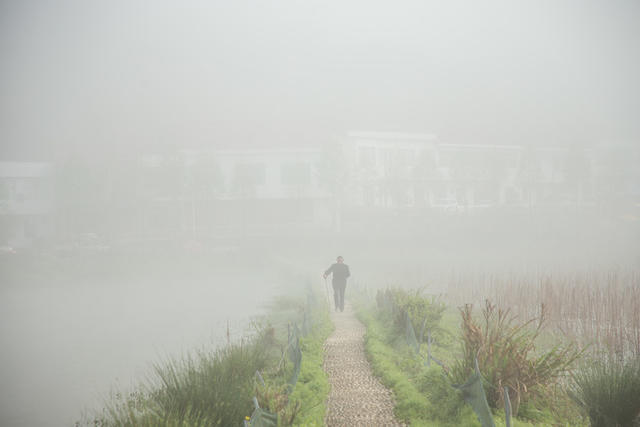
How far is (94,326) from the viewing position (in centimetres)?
1811

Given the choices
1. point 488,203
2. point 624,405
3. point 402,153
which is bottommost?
point 624,405

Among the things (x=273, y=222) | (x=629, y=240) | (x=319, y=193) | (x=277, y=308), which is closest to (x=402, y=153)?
(x=319, y=193)

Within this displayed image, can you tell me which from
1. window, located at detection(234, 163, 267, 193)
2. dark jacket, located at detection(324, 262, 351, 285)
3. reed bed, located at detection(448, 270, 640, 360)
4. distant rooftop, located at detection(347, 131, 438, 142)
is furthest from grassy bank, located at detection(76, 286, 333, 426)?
distant rooftop, located at detection(347, 131, 438, 142)

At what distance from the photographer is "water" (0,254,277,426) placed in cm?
1082

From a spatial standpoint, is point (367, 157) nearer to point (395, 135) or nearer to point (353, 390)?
point (395, 135)

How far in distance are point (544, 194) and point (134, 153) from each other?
4686cm

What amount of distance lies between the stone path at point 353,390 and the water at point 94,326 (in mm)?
3448

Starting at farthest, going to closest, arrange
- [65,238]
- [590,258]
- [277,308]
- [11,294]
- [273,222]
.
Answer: [273,222] → [65,238] → [590,258] → [11,294] → [277,308]

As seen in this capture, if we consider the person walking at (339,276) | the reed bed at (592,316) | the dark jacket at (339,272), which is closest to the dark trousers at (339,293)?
the person walking at (339,276)

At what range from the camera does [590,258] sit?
28.9m

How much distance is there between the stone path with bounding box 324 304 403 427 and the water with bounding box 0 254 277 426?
136 inches

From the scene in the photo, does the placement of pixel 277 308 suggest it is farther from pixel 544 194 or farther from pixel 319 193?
pixel 544 194

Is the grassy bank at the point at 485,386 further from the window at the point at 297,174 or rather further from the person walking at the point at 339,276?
the window at the point at 297,174

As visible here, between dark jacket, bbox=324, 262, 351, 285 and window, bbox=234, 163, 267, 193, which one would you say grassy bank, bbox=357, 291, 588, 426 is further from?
window, bbox=234, 163, 267, 193
